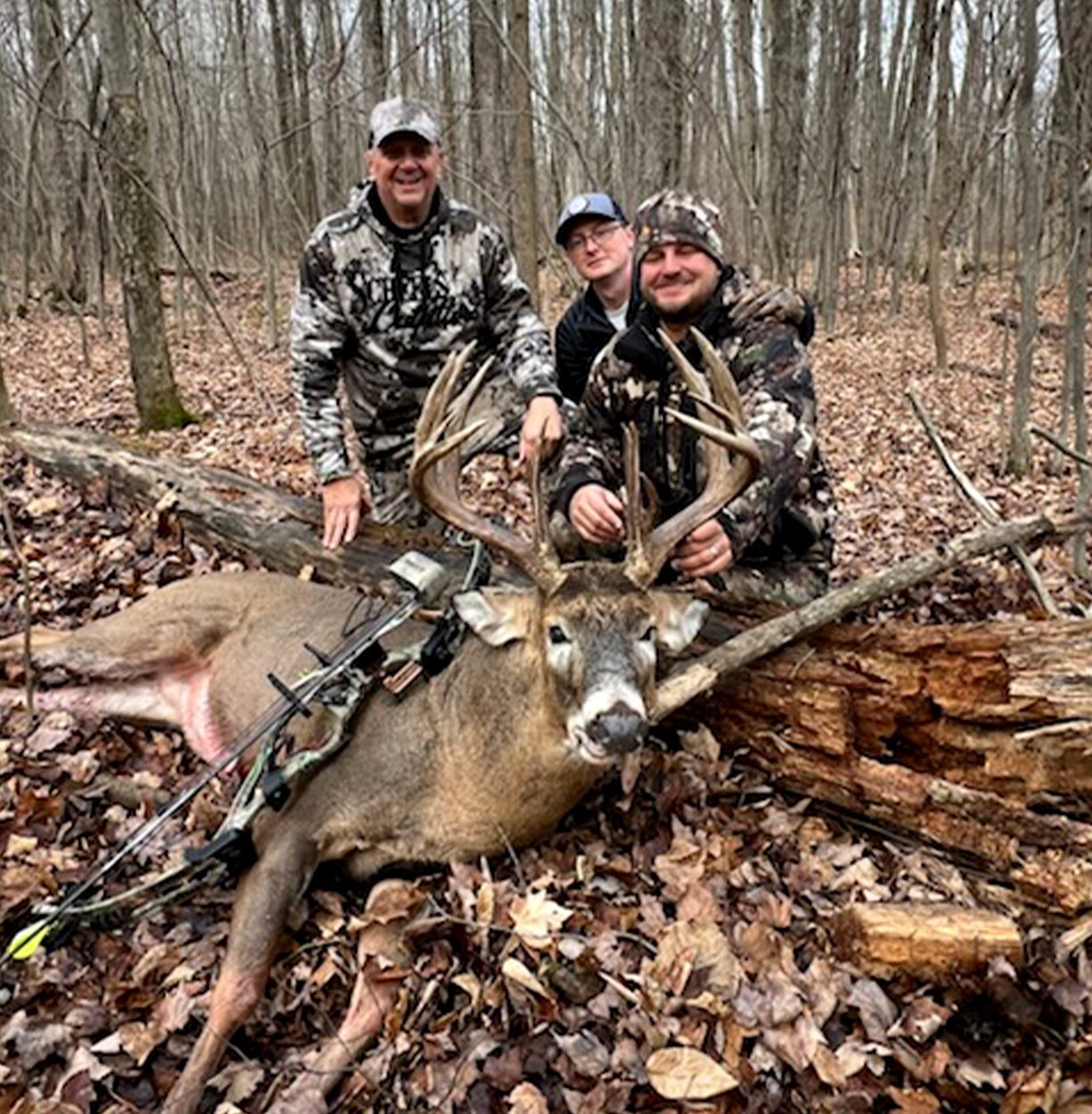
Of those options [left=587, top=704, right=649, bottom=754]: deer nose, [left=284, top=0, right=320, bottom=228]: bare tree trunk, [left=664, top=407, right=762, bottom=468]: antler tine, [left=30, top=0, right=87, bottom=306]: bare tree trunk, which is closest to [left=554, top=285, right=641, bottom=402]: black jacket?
[left=664, top=407, right=762, bottom=468]: antler tine

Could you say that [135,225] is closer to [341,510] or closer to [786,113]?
[341,510]

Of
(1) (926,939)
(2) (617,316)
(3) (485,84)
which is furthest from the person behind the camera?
(3) (485,84)

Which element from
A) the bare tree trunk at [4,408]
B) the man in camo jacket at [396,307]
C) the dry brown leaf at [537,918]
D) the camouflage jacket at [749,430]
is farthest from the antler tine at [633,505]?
the bare tree trunk at [4,408]

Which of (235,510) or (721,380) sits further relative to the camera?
(235,510)

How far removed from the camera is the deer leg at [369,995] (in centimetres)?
284

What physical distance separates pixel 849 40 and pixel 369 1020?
16946 millimetres

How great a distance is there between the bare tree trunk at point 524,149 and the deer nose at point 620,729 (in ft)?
21.0

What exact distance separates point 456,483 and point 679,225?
151cm

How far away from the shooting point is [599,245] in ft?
20.1

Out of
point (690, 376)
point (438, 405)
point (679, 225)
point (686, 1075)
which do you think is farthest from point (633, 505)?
point (686, 1075)

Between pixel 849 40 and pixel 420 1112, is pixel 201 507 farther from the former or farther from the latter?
pixel 849 40

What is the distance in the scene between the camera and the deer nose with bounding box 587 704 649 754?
118 inches

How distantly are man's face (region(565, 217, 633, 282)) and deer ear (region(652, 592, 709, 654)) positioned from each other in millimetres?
3178

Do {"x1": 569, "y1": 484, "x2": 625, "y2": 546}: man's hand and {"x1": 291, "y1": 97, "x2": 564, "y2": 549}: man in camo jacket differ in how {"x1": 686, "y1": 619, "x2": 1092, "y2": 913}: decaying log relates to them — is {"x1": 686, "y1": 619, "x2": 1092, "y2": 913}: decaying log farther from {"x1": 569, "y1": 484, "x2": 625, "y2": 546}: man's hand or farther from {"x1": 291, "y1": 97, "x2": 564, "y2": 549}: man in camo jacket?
{"x1": 291, "y1": 97, "x2": 564, "y2": 549}: man in camo jacket
